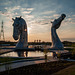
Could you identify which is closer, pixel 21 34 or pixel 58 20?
pixel 21 34

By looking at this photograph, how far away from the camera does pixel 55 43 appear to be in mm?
20375

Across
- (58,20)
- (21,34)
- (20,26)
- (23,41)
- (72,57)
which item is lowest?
(72,57)

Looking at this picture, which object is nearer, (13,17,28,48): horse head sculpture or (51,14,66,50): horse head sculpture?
(13,17,28,48): horse head sculpture

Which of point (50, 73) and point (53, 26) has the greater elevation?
point (53, 26)

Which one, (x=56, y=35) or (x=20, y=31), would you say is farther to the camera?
(x=56, y=35)

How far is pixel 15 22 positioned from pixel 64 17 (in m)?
10.0

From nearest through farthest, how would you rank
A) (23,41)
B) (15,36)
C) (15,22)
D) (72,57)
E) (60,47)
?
(72,57), (15,36), (15,22), (23,41), (60,47)

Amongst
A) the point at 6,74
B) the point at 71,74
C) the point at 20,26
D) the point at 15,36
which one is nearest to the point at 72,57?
the point at 71,74

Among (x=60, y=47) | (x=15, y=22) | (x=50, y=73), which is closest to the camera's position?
(x=50, y=73)

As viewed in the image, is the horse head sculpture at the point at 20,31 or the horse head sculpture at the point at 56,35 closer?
the horse head sculpture at the point at 20,31

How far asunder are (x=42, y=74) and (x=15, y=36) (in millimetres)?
10956

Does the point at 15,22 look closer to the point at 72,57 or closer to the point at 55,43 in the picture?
the point at 55,43

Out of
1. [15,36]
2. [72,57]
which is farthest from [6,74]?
[15,36]

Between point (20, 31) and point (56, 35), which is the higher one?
point (20, 31)
